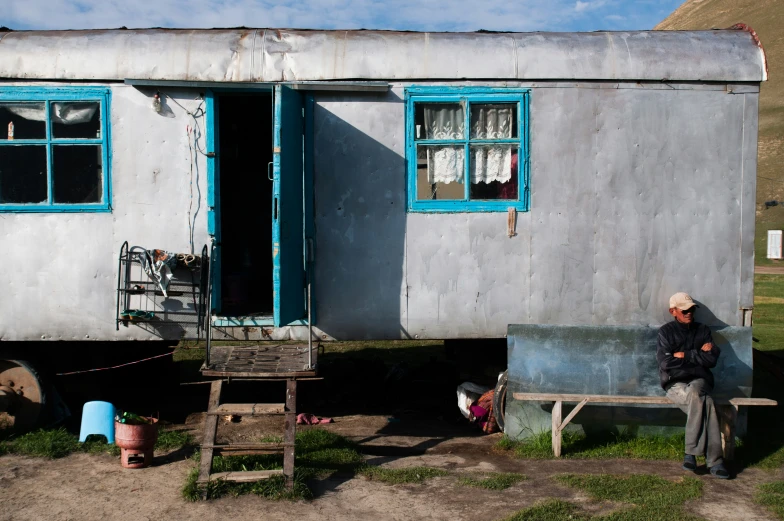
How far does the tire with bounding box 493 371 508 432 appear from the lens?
703 centimetres

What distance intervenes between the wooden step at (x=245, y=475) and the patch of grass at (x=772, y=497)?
11.8 ft

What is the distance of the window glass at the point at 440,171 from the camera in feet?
22.1

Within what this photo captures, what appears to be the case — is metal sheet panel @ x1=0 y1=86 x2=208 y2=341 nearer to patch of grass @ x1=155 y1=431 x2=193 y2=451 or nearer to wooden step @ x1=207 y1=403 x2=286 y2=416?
patch of grass @ x1=155 y1=431 x2=193 y2=451

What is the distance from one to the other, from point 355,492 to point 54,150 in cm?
406

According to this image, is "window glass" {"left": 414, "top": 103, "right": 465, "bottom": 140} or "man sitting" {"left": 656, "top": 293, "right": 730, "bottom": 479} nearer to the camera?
"man sitting" {"left": 656, "top": 293, "right": 730, "bottom": 479}

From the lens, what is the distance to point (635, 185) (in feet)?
22.3

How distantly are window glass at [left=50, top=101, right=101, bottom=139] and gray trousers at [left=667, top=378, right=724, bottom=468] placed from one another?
5665 mm

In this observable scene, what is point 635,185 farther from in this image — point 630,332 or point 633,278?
point 630,332

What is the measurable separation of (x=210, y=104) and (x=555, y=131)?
3.14 meters

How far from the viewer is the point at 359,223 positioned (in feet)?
22.1

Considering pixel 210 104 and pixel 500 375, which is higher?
pixel 210 104

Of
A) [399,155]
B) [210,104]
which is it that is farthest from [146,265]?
[399,155]

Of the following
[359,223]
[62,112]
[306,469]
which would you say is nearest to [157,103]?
[62,112]

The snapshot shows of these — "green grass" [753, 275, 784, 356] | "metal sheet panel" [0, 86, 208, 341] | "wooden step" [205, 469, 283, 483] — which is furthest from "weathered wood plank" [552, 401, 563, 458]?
"metal sheet panel" [0, 86, 208, 341]
